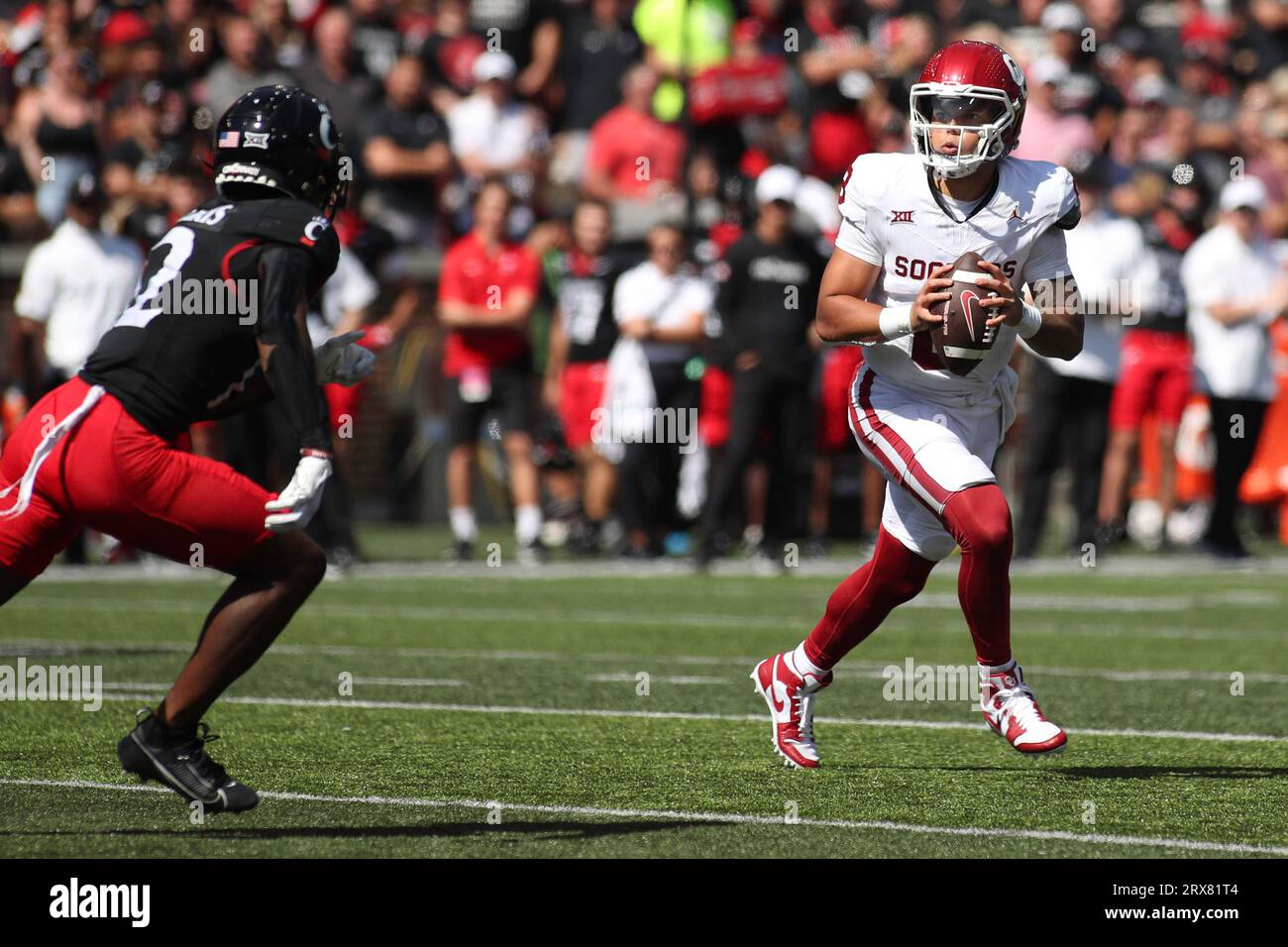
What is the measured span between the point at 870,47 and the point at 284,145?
13.9 meters

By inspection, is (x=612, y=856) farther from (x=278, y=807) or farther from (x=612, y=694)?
(x=612, y=694)

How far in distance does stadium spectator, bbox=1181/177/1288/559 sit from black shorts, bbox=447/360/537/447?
4.62 meters

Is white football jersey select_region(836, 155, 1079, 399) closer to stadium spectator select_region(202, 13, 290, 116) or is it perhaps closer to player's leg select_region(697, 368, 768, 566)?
player's leg select_region(697, 368, 768, 566)

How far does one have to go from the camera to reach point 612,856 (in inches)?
190

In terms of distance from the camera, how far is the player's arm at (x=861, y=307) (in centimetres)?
591

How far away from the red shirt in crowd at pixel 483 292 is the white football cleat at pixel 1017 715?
8.55m

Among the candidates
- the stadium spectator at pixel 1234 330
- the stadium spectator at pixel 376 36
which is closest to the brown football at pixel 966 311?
the stadium spectator at pixel 1234 330

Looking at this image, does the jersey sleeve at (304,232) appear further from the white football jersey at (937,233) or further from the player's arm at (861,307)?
the white football jersey at (937,233)

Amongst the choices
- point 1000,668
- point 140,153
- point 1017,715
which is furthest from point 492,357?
point 1017,715

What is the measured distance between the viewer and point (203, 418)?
5.25 meters

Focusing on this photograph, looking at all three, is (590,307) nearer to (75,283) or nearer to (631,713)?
(75,283)

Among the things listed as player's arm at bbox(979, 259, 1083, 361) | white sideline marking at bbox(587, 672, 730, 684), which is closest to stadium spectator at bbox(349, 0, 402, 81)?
white sideline marking at bbox(587, 672, 730, 684)

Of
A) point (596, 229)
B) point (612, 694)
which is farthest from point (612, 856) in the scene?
point (596, 229)
